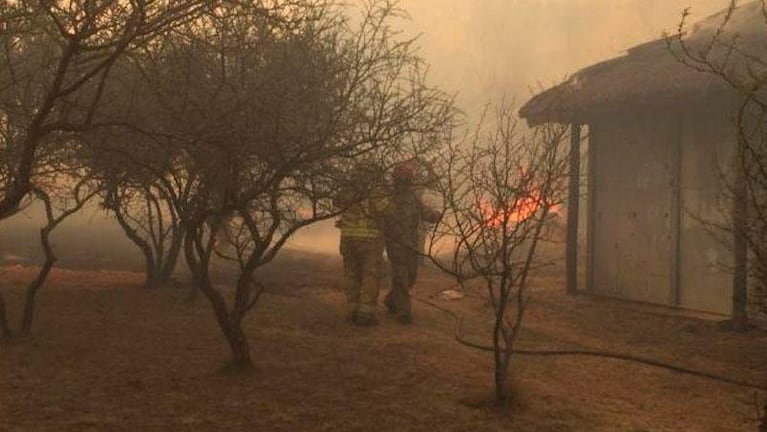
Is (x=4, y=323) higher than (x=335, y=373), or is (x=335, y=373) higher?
(x=4, y=323)

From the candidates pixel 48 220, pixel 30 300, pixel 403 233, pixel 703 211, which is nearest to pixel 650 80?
pixel 703 211

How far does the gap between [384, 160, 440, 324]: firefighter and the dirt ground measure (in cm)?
28

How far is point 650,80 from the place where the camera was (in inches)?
403

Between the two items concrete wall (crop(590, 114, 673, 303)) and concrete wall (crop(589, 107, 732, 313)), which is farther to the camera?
concrete wall (crop(590, 114, 673, 303))

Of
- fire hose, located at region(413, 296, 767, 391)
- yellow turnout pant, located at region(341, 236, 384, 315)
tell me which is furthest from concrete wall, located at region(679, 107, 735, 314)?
yellow turnout pant, located at region(341, 236, 384, 315)

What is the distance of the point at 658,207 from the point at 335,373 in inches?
251

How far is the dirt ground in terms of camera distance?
5195 millimetres

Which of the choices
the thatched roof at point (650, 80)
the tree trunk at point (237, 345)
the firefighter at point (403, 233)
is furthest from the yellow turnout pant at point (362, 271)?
the tree trunk at point (237, 345)

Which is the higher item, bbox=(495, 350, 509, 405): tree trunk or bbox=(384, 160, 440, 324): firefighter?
bbox=(384, 160, 440, 324): firefighter

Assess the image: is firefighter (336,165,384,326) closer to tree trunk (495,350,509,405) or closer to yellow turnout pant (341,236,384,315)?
yellow turnout pant (341,236,384,315)

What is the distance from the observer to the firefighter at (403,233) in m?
7.43

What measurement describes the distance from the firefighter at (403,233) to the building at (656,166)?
7.75 feet

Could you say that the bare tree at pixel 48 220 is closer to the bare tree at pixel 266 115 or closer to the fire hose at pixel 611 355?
the bare tree at pixel 266 115

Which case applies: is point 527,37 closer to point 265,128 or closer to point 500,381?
point 265,128
